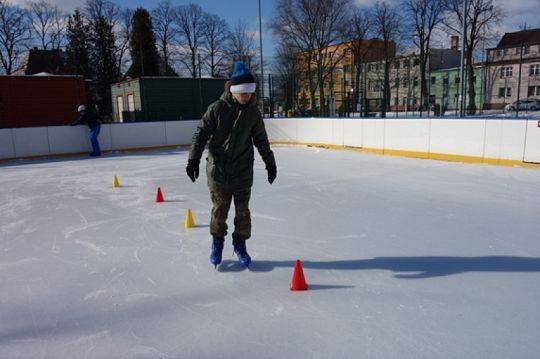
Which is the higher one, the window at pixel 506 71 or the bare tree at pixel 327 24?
the bare tree at pixel 327 24

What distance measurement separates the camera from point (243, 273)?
3053 mm

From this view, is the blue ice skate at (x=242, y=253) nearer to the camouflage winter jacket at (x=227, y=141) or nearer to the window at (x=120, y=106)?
the camouflage winter jacket at (x=227, y=141)

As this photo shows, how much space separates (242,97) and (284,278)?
1.38 meters

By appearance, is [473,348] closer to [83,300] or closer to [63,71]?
[83,300]

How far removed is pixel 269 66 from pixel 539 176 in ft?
51.4

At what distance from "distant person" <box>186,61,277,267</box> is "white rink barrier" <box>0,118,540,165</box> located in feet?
22.7

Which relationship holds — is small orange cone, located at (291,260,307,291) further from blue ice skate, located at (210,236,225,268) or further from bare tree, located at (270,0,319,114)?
bare tree, located at (270,0,319,114)

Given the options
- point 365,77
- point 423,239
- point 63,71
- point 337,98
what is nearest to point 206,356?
point 423,239

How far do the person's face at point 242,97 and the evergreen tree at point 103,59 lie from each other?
33253 millimetres

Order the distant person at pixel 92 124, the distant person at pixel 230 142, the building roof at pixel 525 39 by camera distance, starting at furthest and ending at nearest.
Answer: the building roof at pixel 525 39, the distant person at pixel 92 124, the distant person at pixel 230 142

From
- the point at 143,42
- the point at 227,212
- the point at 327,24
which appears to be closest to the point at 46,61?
the point at 143,42

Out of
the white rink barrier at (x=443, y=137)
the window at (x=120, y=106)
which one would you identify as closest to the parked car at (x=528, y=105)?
the white rink barrier at (x=443, y=137)

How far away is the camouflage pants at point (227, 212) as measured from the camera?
9.88ft

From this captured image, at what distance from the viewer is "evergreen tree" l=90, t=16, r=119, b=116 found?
3384 cm
